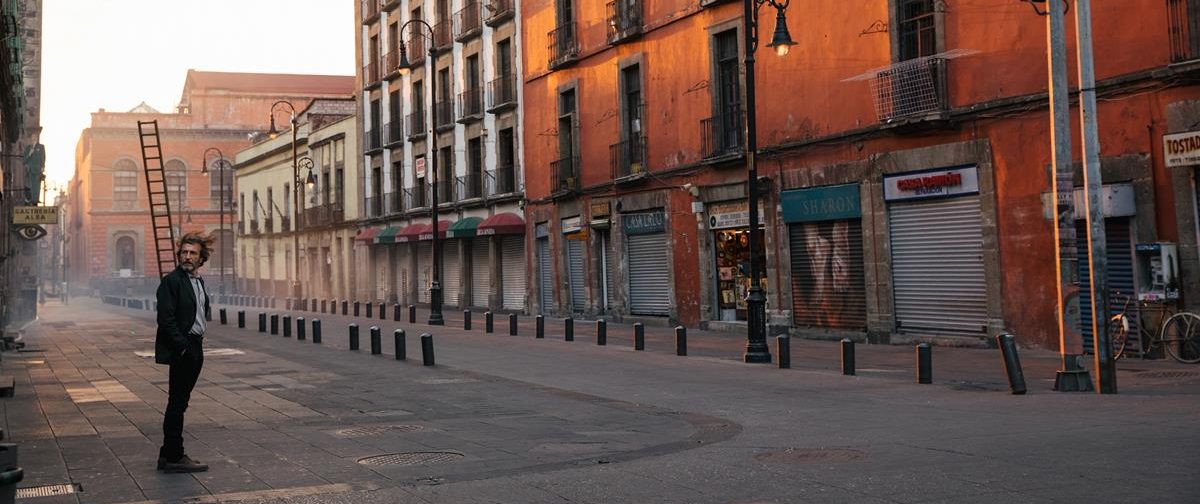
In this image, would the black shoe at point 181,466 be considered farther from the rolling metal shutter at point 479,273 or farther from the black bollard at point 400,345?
the rolling metal shutter at point 479,273

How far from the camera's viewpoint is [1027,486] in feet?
21.9

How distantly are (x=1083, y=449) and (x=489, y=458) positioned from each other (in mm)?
4315

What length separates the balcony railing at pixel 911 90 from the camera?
18.7 meters

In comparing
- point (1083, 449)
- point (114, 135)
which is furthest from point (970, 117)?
point (114, 135)

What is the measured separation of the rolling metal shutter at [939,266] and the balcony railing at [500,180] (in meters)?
17.8

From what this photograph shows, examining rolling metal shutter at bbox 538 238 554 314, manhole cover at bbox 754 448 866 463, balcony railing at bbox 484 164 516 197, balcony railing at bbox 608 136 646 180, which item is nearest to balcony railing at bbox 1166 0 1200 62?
manhole cover at bbox 754 448 866 463

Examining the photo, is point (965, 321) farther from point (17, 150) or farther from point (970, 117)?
point (17, 150)

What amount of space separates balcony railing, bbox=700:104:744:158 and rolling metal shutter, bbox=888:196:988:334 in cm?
491

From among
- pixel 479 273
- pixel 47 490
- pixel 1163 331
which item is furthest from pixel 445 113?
pixel 47 490

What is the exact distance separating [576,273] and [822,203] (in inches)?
464

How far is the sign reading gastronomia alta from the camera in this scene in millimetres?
14602

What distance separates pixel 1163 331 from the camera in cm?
1505

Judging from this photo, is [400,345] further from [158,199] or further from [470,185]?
[158,199]

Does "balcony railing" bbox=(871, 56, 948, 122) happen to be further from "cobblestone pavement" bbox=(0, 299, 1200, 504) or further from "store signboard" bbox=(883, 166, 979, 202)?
"cobblestone pavement" bbox=(0, 299, 1200, 504)
